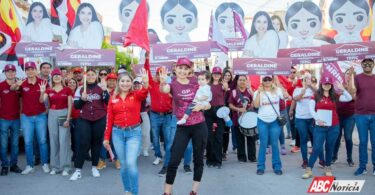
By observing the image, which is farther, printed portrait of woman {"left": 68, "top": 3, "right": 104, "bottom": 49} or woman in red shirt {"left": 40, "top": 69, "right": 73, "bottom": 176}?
printed portrait of woman {"left": 68, "top": 3, "right": 104, "bottom": 49}

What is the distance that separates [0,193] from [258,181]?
4.07m

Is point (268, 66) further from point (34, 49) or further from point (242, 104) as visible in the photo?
point (34, 49)

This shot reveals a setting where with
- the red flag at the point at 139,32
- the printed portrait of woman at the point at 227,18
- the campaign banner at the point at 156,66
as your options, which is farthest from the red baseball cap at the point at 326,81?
the printed portrait of woman at the point at 227,18

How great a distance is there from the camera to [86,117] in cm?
697

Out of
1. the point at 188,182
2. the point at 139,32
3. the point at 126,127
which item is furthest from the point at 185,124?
the point at 139,32

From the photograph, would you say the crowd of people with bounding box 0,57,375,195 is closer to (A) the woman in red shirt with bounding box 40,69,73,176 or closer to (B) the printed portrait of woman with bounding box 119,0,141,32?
(A) the woman in red shirt with bounding box 40,69,73,176

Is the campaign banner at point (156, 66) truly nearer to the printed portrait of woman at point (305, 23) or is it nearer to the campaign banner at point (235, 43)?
the campaign banner at point (235, 43)

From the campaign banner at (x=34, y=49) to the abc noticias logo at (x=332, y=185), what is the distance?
6.01 metres

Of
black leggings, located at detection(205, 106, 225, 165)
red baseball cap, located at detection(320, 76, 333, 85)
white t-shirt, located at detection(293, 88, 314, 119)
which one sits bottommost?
black leggings, located at detection(205, 106, 225, 165)

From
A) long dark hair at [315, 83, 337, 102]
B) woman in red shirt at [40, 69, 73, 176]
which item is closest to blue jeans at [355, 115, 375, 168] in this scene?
long dark hair at [315, 83, 337, 102]

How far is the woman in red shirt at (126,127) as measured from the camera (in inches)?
204

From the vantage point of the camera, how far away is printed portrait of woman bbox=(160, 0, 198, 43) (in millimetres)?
9789

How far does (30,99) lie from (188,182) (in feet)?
11.0

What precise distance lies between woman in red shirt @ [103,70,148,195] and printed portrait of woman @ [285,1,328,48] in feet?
17.0
